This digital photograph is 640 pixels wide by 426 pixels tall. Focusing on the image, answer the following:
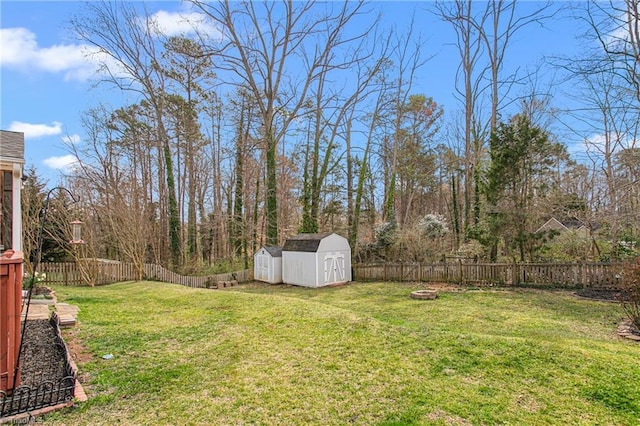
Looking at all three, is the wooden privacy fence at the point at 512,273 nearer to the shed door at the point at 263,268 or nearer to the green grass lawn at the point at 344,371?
the green grass lawn at the point at 344,371

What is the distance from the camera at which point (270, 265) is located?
1550 cm

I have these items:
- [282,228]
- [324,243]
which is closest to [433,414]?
[324,243]

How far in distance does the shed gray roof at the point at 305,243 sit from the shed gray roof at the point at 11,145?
975 centimetres

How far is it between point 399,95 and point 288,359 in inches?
763

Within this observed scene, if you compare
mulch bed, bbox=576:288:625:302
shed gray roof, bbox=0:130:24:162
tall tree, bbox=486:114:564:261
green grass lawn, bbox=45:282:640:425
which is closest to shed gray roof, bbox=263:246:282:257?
green grass lawn, bbox=45:282:640:425

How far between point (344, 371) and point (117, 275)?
13.7 m

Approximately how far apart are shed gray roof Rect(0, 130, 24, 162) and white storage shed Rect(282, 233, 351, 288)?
32.1 ft

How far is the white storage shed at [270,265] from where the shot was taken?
15.4 m

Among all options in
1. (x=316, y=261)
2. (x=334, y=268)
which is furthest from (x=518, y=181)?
(x=316, y=261)

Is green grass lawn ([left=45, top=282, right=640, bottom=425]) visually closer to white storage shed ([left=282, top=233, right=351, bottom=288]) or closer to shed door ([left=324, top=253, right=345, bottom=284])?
white storage shed ([left=282, top=233, right=351, bottom=288])

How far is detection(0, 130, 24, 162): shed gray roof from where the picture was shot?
544 centimetres

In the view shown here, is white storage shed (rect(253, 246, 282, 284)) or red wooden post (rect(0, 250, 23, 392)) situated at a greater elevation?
red wooden post (rect(0, 250, 23, 392))

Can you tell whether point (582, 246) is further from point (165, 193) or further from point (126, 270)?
point (165, 193)

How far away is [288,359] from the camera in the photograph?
4.43 m
